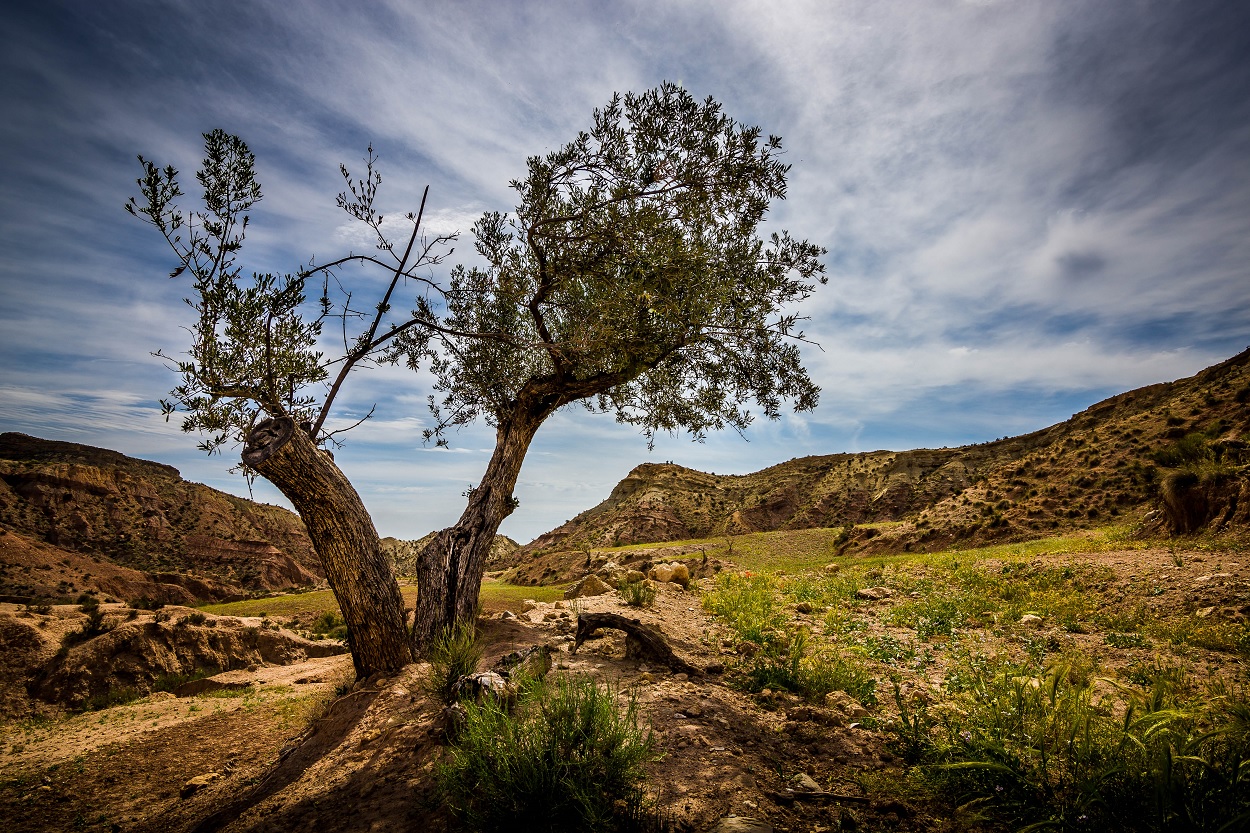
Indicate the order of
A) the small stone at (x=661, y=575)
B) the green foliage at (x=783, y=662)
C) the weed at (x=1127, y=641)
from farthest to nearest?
the small stone at (x=661, y=575), the weed at (x=1127, y=641), the green foliage at (x=783, y=662)

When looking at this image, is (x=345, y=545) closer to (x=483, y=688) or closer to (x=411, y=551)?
(x=483, y=688)

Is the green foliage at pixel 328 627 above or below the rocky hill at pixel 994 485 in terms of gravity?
below

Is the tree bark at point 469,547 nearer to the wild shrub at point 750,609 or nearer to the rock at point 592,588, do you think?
the wild shrub at point 750,609

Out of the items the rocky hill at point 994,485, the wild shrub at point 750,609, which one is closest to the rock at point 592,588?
the wild shrub at point 750,609

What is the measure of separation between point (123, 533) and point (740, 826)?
2628 inches

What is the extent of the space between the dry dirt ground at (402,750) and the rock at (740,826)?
8.7 inches

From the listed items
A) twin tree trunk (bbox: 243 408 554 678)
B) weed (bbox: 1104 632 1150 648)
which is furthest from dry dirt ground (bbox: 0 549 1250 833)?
twin tree trunk (bbox: 243 408 554 678)

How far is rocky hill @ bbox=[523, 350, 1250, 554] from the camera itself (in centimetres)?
1819

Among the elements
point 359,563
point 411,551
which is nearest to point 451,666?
point 359,563

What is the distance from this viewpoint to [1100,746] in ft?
11.0

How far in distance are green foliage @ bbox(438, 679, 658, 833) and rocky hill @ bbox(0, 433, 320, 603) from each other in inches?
1504

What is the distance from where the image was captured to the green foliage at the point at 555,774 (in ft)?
10.2

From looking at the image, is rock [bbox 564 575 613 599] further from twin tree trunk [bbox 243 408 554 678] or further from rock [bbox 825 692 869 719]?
rock [bbox 825 692 869 719]

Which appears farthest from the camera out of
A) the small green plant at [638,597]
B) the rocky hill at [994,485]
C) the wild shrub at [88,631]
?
the rocky hill at [994,485]
